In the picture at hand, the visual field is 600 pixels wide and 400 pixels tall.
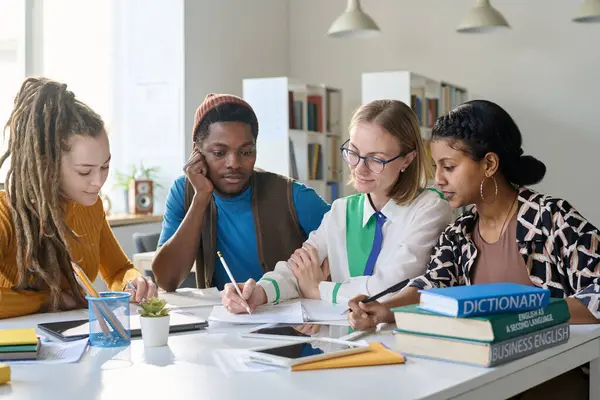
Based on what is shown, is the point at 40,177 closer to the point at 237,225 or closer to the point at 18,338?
the point at 18,338

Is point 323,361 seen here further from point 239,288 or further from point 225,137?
point 225,137

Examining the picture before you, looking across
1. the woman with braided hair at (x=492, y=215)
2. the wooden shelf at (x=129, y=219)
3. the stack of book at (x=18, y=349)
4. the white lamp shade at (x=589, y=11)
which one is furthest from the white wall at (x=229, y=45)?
the stack of book at (x=18, y=349)

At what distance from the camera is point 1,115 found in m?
5.45

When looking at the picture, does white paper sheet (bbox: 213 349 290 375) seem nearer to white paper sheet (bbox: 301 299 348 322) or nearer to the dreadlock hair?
white paper sheet (bbox: 301 299 348 322)

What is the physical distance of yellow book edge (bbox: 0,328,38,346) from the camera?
4.95 ft

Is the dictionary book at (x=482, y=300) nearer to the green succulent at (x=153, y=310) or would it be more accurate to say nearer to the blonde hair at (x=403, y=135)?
the green succulent at (x=153, y=310)

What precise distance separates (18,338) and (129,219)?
4.41 m

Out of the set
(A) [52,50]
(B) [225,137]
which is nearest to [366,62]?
(A) [52,50]

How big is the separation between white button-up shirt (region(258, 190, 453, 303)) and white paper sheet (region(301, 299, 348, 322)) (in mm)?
34

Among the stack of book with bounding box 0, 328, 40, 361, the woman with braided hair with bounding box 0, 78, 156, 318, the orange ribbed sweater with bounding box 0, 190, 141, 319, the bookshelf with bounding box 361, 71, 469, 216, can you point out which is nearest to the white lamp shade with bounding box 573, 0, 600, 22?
the bookshelf with bounding box 361, 71, 469, 216

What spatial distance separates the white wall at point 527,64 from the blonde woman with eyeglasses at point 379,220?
16.6ft

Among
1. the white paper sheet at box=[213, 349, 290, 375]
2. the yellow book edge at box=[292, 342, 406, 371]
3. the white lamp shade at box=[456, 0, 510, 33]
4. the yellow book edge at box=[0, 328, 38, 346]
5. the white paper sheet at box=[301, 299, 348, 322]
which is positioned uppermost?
the white lamp shade at box=[456, 0, 510, 33]

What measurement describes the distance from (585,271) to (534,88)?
549 centimetres

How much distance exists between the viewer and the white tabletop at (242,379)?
4.14ft
